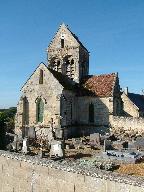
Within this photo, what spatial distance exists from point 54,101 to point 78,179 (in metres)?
A: 17.8

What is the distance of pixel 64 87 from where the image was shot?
114 ft

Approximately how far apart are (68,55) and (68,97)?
21.6ft

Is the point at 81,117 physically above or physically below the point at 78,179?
above

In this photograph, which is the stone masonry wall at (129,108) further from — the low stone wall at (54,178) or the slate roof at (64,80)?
the low stone wall at (54,178)

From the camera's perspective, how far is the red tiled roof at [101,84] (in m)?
35.9

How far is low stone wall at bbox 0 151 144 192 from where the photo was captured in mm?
15787

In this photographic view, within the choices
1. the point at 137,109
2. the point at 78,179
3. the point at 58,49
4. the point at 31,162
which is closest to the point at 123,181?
the point at 78,179

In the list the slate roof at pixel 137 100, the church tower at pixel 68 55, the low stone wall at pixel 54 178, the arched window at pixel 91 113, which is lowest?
the low stone wall at pixel 54 178

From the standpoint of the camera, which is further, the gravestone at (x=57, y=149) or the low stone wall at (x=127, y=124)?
the low stone wall at (x=127, y=124)

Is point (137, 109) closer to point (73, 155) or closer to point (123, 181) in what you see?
point (73, 155)

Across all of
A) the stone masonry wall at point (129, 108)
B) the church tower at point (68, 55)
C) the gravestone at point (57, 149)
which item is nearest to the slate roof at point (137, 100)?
the stone masonry wall at point (129, 108)

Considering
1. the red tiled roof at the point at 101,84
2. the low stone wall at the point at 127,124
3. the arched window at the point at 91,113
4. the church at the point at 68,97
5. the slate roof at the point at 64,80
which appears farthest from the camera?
the arched window at the point at 91,113

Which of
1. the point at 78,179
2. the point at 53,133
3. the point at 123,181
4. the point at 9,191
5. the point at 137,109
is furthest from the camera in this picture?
the point at 137,109

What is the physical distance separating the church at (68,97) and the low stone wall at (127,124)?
0.77m
